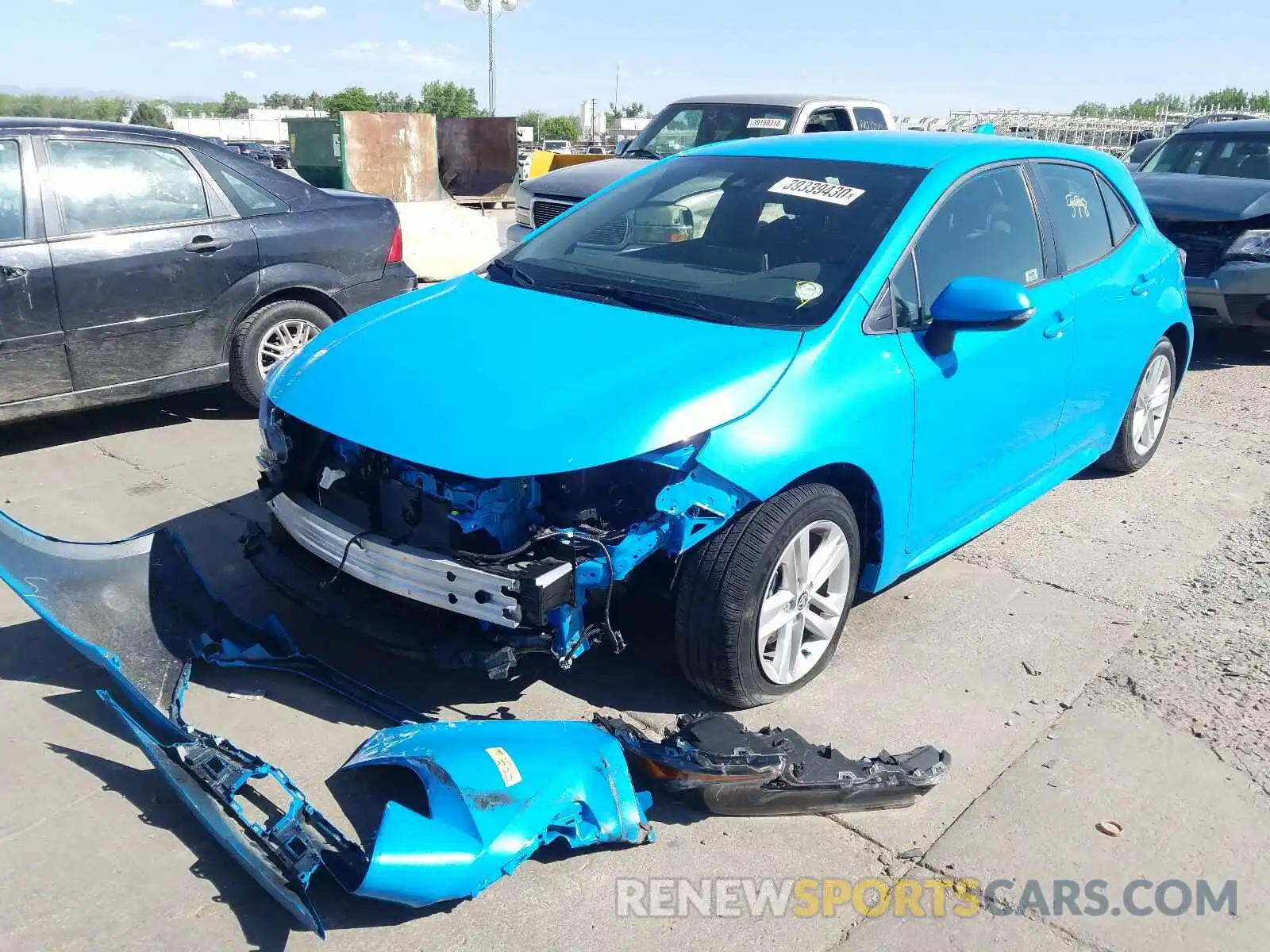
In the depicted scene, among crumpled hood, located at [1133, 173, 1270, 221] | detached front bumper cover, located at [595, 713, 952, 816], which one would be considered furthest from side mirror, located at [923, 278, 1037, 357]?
crumpled hood, located at [1133, 173, 1270, 221]

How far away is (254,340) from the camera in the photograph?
5969 millimetres

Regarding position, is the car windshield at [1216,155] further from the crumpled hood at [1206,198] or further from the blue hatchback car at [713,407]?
the blue hatchback car at [713,407]

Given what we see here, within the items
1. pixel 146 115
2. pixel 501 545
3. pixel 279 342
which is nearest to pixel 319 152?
pixel 279 342

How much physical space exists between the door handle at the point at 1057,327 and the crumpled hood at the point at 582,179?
5.34 m

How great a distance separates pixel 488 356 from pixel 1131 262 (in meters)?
3.28

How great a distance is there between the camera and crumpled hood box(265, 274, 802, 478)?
289 centimetres

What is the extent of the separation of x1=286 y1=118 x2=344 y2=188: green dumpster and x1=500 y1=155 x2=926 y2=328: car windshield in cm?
1518

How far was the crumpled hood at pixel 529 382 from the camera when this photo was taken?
289cm

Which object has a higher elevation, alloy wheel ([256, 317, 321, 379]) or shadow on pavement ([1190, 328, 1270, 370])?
alloy wheel ([256, 317, 321, 379])

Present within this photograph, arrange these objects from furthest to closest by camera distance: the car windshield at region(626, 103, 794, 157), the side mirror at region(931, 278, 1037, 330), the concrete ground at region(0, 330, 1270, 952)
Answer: the car windshield at region(626, 103, 794, 157), the side mirror at region(931, 278, 1037, 330), the concrete ground at region(0, 330, 1270, 952)

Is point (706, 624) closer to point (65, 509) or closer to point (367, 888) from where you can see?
point (367, 888)

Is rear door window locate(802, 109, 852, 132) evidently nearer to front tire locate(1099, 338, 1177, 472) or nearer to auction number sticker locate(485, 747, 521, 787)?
front tire locate(1099, 338, 1177, 472)

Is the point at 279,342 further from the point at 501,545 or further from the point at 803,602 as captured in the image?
the point at 803,602

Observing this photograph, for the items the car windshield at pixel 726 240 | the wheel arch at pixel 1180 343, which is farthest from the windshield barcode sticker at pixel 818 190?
the wheel arch at pixel 1180 343
